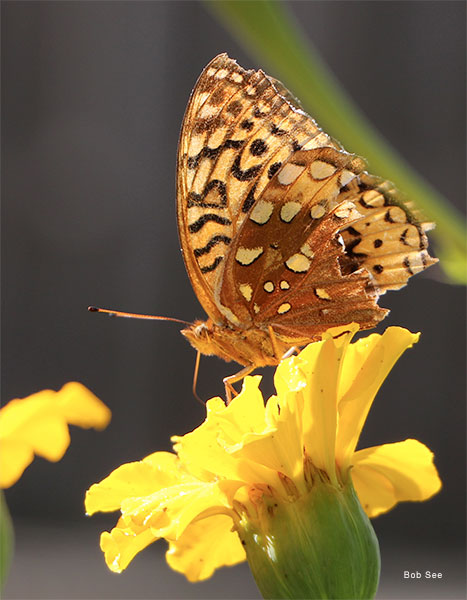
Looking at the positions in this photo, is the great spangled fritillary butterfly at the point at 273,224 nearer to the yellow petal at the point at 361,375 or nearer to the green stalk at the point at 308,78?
the yellow petal at the point at 361,375

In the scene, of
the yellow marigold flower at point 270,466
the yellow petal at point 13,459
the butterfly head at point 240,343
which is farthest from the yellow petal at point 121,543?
the butterfly head at point 240,343

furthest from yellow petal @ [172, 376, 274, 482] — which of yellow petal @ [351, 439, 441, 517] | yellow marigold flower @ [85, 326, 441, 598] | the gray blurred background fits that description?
the gray blurred background

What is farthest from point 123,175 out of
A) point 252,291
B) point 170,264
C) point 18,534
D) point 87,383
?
point 252,291

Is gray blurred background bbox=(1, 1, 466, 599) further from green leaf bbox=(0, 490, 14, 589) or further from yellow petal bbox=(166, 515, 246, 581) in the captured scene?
green leaf bbox=(0, 490, 14, 589)

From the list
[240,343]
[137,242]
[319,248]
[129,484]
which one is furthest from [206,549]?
[137,242]

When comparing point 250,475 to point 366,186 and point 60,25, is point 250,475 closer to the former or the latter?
point 366,186
